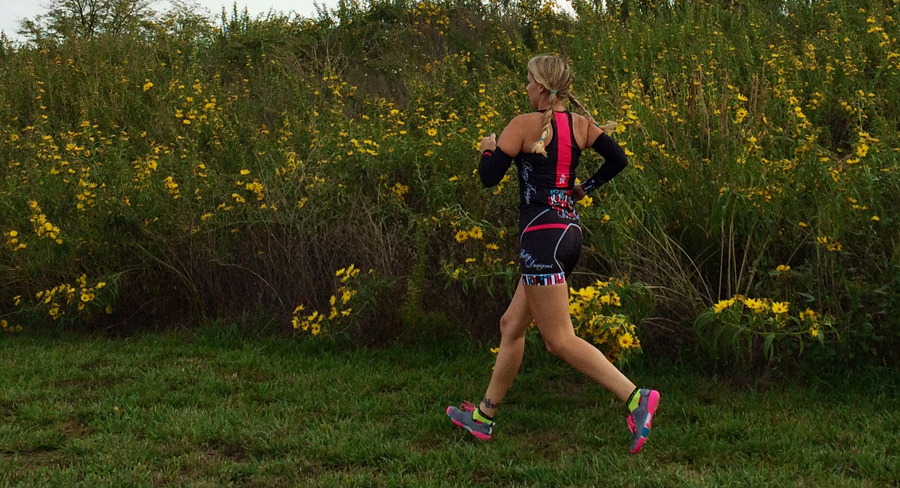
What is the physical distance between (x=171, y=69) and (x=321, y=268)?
19.0ft

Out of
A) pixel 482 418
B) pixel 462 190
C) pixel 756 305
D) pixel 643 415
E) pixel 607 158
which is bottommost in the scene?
pixel 482 418

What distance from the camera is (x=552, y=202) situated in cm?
391

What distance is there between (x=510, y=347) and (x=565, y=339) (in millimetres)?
362

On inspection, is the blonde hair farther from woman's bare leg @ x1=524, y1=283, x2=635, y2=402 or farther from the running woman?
woman's bare leg @ x1=524, y1=283, x2=635, y2=402

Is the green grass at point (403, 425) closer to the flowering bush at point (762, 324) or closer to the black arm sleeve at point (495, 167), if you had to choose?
the flowering bush at point (762, 324)

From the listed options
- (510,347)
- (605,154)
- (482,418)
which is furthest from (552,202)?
(482,418)

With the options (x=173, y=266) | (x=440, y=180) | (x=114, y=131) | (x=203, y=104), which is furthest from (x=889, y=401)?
(x=114, y=131)

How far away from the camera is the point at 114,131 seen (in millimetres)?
9898

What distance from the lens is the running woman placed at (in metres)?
3.84

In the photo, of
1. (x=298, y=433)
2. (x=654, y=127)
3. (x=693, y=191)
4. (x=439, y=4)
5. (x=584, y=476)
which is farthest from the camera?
(x=439, y=4)

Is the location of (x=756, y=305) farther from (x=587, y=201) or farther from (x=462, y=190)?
(x=462, y=190)

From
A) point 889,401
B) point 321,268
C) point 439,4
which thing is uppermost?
point 439,4

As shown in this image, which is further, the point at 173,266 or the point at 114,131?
the point at 114,131

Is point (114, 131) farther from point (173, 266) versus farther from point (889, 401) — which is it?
point (889, 401)
